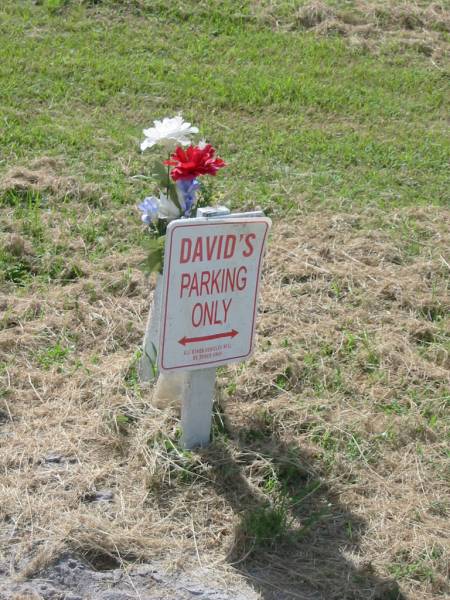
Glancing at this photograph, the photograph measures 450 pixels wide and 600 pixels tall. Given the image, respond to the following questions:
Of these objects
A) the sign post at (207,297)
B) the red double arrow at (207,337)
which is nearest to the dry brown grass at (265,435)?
the sign post at (207,297)

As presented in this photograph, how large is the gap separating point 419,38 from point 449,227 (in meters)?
3.77

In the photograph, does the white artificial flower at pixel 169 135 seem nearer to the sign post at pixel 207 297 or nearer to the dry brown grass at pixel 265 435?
the sign post at pixel 207 297

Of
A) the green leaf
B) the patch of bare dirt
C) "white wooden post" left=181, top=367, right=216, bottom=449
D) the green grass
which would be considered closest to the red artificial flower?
the green leaf

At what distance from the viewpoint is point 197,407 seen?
3725 millimetres

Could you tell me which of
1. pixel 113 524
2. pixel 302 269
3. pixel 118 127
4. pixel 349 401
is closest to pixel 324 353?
pixel 349 401

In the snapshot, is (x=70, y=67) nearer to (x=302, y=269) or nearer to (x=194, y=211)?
(x=302, y=269)

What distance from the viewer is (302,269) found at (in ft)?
17.3

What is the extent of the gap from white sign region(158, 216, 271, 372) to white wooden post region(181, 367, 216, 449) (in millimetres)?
97

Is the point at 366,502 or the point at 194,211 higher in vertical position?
the point at 194,211

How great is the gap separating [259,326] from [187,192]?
45.6 inches

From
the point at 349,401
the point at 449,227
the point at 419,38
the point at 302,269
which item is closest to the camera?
the point at 349,401

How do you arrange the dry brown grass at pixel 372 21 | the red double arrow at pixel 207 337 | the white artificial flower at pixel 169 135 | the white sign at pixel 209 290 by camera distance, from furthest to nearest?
1. the dry brown grass at pixel 372 21
2. the white artificial flower at pixel 169 135
3. the red double arrow at pixel 207 337
4. the white sign at pixel 209 290

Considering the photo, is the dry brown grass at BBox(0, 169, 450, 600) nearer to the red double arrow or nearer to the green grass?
the red double arrow

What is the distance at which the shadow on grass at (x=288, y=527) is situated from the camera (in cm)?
330
